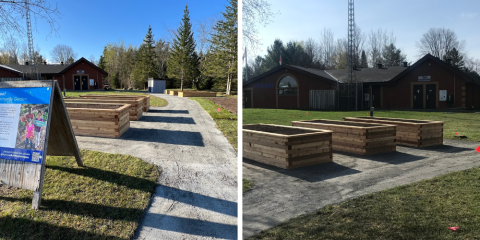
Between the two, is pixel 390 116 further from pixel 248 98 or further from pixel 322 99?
pixel 248 98

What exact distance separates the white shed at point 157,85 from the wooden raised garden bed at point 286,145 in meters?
11.2

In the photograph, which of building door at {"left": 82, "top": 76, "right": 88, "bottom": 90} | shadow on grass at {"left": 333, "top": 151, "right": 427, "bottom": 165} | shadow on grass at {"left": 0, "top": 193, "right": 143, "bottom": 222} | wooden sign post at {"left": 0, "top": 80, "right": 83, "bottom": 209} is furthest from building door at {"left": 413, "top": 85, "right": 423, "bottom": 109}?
building door at {"left": 82, "top": 76, "right": 88, "bottom": 90}

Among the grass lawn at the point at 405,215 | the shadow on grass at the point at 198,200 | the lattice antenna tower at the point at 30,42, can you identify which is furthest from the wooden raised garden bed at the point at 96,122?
the grass lawn at the point at 405,215

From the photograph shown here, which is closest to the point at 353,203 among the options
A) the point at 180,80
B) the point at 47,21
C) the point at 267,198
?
the point at 267,198

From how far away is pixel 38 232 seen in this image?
3.98 metres

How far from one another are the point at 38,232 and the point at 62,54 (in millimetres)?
5009

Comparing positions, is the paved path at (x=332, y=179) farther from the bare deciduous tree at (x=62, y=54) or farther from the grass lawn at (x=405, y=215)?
the bare deciduous tree at (x=62, y=54)

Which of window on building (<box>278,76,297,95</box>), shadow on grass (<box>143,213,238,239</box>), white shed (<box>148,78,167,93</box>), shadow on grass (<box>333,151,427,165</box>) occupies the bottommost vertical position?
shadow on grass (<box>143,213,238,239</box>)

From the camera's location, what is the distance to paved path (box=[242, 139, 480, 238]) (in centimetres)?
240

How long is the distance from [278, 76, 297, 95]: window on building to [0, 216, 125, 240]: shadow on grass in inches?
109

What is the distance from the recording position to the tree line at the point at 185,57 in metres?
9.47

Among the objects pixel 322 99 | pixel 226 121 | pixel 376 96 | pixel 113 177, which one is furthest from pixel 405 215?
pixel 226 121

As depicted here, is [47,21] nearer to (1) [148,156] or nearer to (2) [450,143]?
(1) [148,156]

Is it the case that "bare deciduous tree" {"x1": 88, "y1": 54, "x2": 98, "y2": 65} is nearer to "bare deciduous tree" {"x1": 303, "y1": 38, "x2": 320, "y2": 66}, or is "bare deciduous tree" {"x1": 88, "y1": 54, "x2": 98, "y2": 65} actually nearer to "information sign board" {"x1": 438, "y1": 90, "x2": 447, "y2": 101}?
"bare deciduous tree" {"x1": 303, "y1": 38, "x2": 320, "y2": 66}
